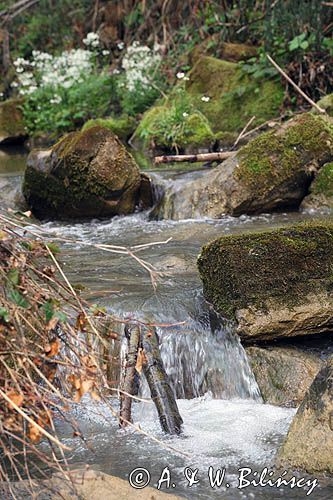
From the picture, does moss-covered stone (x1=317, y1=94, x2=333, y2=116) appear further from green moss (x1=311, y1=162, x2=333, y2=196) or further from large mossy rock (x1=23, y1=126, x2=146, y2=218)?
large mossy rock (x1=23, y1=126, x2=146, y2=218)

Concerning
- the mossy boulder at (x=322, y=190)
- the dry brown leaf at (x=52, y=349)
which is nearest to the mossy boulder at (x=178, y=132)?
the mossy boulder at (x=322, y=190)

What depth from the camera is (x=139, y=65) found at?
50.6 ft

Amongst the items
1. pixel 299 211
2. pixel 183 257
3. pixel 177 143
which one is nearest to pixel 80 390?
pixel 183 257

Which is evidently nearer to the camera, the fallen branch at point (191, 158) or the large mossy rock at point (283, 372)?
the large mossy rock at point (283, 372)

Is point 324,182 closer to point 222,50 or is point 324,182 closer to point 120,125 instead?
point 120,125

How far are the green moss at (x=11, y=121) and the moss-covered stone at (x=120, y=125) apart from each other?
253 cm

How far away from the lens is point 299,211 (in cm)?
823

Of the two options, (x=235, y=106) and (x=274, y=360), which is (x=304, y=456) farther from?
(x=235, y=106)

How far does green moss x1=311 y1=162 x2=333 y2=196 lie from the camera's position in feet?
26.6

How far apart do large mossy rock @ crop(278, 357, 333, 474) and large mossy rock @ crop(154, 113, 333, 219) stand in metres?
4.55

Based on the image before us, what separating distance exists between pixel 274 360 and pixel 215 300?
0.52 metres

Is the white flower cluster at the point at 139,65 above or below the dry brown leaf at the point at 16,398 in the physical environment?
below

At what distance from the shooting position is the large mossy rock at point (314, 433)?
3568mm

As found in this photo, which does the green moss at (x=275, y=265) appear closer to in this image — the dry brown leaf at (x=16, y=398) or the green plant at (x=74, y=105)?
the dry brown leaf at (x=16, y=398)
